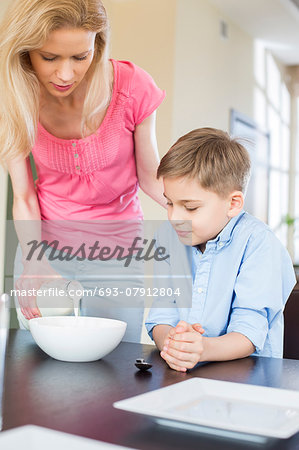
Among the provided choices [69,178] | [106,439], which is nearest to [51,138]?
[69,178]

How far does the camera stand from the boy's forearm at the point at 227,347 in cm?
104

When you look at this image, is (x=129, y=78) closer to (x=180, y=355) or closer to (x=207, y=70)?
(x=180, y=355)

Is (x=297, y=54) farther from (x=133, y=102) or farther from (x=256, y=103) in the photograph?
(x=133, y=102)

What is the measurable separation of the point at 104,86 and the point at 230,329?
0.72m

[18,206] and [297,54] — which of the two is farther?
[297,54]

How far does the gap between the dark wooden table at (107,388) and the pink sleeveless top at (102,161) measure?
481 mm

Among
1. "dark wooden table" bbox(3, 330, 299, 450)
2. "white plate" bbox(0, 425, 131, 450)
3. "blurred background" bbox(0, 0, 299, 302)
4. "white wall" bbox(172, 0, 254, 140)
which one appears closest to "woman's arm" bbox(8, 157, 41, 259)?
"dark wooden table" bbox(3, 330, 299, 450)

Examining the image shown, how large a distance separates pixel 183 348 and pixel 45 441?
1.42 ft

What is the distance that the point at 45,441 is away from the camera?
56 centimetres

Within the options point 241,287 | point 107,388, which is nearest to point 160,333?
point 241,287

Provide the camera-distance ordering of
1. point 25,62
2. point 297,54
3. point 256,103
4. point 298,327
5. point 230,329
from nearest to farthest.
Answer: point 230,329 → point 298,327 → point 25,62 → point 256,103 → point 297,54

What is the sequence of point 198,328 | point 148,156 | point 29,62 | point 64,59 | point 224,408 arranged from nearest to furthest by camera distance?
point 224,408
point 198,328
point 64,59
point 29,62
point 148,156

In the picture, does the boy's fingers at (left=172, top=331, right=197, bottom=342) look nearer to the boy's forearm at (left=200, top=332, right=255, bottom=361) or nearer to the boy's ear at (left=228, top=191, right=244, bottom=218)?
the boy's forearm at (left=200, top=332, right=255, bottom=361)

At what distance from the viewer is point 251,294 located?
1204 millimetres
